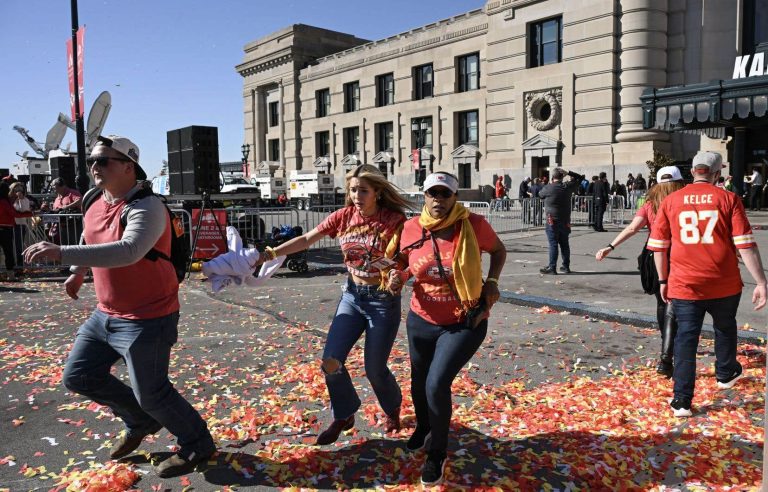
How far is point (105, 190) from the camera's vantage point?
365 centimetres

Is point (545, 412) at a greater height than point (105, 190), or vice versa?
A: point (105, 190)

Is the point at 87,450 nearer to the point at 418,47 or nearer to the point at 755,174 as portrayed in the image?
the point at 755,174

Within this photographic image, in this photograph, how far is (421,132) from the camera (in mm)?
42375

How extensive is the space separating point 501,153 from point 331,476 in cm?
3425

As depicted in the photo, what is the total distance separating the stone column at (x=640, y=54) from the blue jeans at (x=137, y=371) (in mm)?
30277

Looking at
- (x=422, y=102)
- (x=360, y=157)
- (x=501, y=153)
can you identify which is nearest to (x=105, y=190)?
(x=501, y=153)

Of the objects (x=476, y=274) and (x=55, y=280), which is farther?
(x=55, y=280)

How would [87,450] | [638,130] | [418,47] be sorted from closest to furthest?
[87,450]
[638,130]
[418,47]

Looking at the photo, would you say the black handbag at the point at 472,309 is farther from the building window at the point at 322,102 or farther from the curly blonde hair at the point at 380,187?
the building window at the point at 322,102

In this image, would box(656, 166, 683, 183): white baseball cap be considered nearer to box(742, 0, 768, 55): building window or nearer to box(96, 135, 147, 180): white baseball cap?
box(96, 135, 147, 180): white baseball cap

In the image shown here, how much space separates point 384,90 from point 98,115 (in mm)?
25603

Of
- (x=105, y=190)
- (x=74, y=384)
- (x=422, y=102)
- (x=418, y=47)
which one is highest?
(x=418, y=47)

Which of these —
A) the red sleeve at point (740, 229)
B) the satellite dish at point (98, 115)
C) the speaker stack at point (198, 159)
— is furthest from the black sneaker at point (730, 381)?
the satellite dish at point (98, 115)

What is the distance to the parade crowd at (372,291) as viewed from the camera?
354 centimetres
